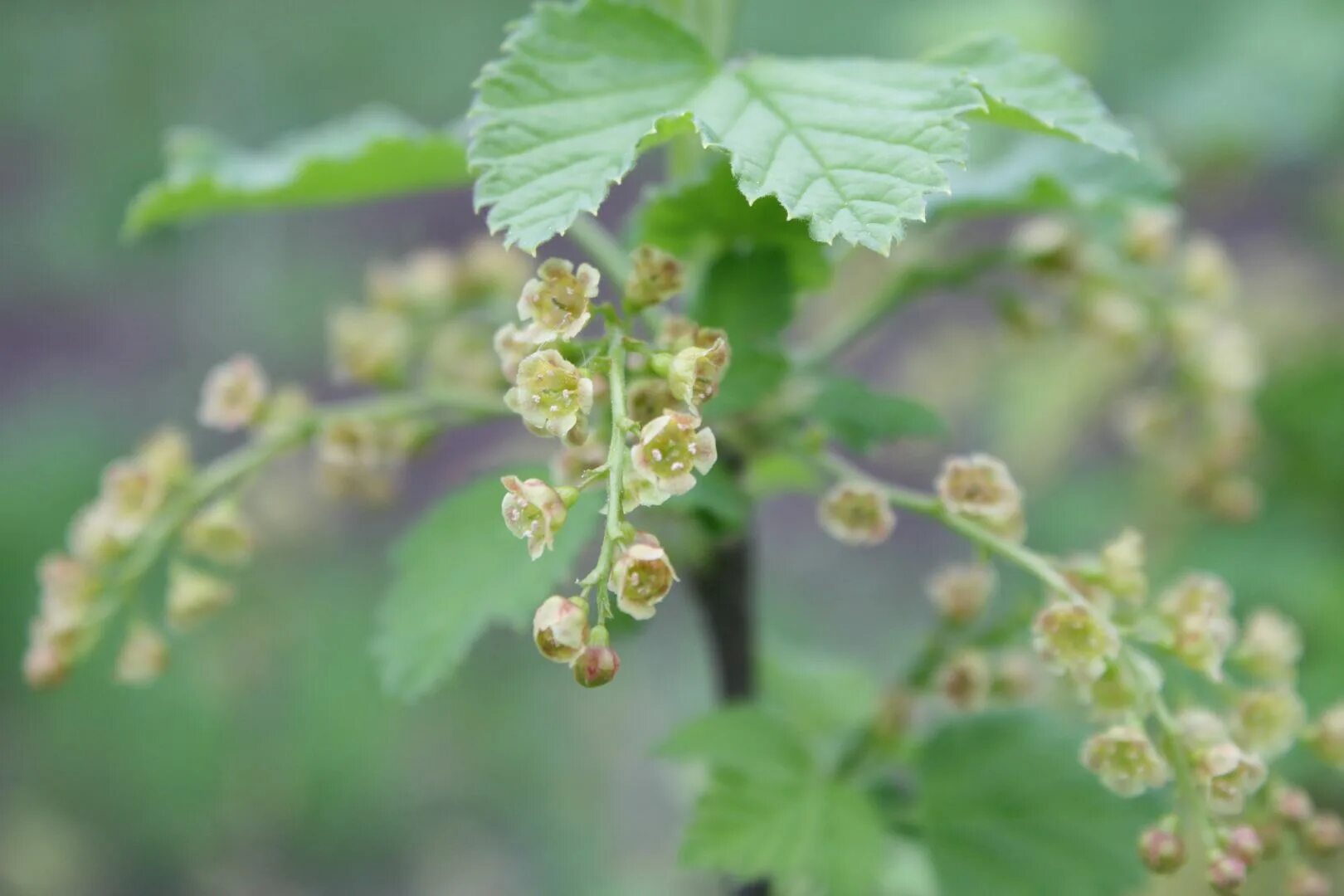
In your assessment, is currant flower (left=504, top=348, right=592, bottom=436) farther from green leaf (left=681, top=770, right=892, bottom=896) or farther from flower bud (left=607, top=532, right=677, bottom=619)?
green leaf (left=681, top=770, right=892, bottom=896)

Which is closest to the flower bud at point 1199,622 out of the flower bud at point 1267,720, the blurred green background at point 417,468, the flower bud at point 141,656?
the flower bud at point 1267,720

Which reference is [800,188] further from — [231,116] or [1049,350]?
[231,116]

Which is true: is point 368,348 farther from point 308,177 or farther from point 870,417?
point 870,417

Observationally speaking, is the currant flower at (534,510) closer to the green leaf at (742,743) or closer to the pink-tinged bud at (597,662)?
the pink-tinged bud at (597,662)

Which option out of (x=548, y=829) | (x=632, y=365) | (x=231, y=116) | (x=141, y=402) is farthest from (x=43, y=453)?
(x=632, y=365)

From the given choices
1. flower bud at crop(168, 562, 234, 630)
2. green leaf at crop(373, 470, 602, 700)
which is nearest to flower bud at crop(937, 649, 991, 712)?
green leaf at crop(373, 470, 602, 700)

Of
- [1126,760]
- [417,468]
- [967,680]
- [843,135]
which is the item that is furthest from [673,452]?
[417,468]
